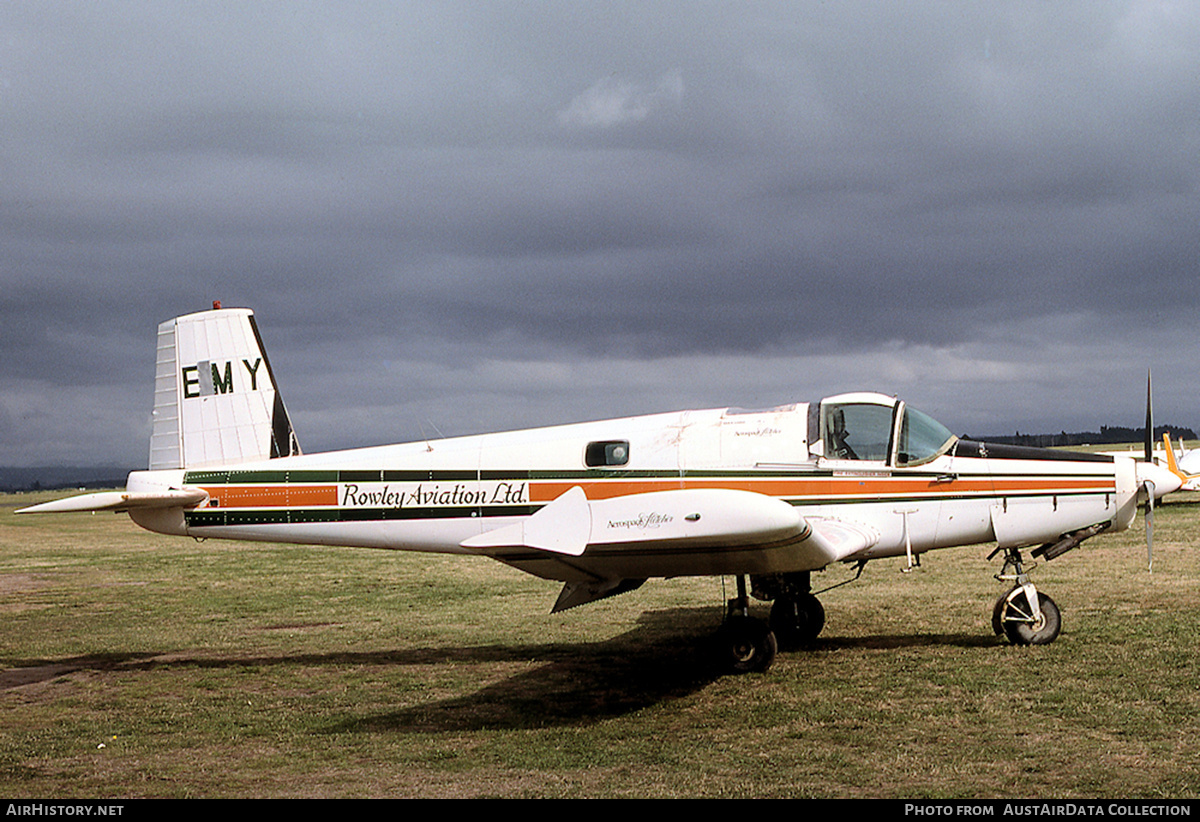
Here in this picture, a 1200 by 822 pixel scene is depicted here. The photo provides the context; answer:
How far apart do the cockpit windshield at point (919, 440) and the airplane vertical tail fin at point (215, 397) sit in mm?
7031

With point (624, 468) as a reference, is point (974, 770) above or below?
below

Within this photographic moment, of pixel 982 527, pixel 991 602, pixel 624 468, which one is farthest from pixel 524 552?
pixel 991 602

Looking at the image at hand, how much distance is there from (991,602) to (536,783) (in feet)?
28.0

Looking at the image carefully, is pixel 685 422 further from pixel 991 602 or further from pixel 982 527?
pixel 991 602

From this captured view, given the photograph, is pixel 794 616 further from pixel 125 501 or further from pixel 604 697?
pixel 125 501

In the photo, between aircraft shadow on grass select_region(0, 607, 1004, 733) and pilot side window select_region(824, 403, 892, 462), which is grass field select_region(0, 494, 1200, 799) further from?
pilot side window select_region(824, 403, 892, 462)

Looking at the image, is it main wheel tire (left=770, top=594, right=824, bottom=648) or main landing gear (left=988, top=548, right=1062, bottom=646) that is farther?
main wheel tire (left=770, top=594, right=824, bottom=648)

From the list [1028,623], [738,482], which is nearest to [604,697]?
[738,482]

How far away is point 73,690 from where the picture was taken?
10227 millimetres

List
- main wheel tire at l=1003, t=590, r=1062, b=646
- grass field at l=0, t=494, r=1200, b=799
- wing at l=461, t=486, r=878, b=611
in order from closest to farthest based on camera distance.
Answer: grass field at l=0, t=494, r=1200, b=799
wing at l=461, t=486, r=878, b=611
main wheel tire at l=1003, t=590, r=1062, b=646

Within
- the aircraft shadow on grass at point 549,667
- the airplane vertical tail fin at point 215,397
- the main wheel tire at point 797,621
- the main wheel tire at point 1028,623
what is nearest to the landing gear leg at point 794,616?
the main wheel tire at point 797,621

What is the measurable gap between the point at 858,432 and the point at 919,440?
64 cm

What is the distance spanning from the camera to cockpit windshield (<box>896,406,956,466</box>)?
1025 centimetres

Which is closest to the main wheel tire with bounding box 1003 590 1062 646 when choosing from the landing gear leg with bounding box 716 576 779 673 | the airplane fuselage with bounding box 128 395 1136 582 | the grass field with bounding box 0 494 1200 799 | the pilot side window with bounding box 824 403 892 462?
the grass field with bounding box 0 494 1200 799
